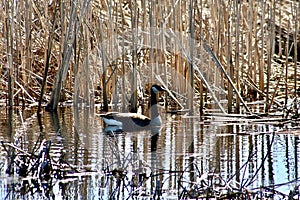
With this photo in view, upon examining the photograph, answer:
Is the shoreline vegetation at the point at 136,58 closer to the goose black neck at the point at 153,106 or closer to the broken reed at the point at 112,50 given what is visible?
the broken reed at the point at 112,50

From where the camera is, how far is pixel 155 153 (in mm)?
8195

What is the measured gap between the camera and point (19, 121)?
34.9ft

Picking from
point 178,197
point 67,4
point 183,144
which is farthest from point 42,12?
point 178,197

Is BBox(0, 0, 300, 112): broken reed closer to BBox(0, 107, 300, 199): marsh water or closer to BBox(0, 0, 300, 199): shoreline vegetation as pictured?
BBox(0, 0, 300, 199): shoreline vegetation

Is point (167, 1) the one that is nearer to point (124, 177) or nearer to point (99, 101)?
point (99, 101)

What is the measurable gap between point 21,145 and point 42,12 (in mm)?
4853

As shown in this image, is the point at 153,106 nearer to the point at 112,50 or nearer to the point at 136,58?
the point at 136,58

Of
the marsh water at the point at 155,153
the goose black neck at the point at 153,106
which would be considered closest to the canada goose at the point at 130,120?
the goose black neck at the point at 153,106

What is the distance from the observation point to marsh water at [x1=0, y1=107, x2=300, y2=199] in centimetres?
627

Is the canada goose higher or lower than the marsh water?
higher

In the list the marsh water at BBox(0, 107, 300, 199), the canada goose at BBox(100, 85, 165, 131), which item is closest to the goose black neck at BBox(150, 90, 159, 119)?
the canada goose at BBox(100, 85, 165, 131)

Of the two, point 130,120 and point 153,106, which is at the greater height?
point 153,106

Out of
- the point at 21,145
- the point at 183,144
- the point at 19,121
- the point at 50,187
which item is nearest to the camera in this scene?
the point at 50,187

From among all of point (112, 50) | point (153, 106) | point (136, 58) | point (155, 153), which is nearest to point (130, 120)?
point (153, 106)
